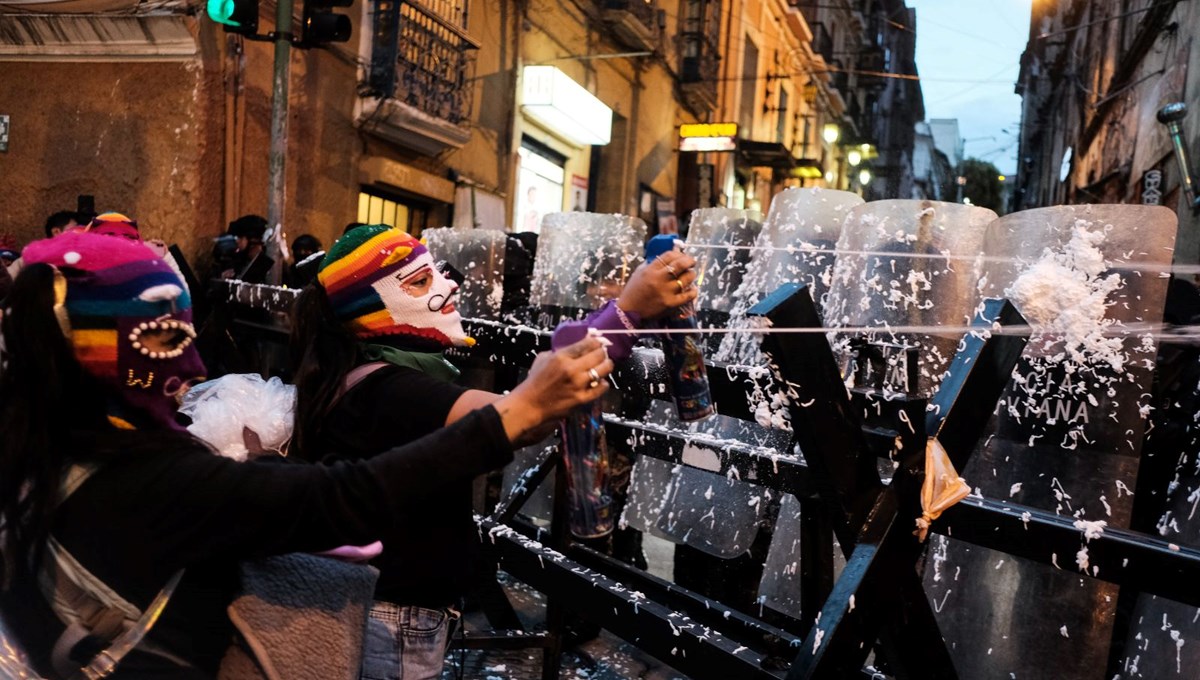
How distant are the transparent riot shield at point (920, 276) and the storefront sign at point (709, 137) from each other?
15.7m

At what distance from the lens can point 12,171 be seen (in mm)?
8938

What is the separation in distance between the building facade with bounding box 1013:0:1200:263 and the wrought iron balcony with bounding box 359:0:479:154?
Result: 22.9ft

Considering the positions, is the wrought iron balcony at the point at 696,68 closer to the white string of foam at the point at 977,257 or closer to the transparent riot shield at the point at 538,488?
the transparent riot shield at the point at 538,488

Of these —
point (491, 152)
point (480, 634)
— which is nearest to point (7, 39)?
point (491, 152)

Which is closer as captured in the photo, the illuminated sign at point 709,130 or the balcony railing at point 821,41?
the illuminated sign at point 709,130

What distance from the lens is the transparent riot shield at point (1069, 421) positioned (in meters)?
2.44

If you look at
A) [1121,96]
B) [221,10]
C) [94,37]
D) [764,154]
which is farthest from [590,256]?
[764,154]

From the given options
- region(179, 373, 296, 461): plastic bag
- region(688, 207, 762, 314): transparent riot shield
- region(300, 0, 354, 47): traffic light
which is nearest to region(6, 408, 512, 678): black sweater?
region(179, 373, 296, 461): plastic bag

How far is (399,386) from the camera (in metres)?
1.86

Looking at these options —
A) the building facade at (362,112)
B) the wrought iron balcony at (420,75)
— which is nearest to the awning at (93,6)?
the building facade at (362,112)

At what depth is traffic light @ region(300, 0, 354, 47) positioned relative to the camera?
22.9ft

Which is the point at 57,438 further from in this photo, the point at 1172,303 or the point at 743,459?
the point at 1172,303

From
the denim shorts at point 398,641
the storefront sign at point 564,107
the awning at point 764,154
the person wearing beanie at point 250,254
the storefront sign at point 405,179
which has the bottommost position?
the denim shorts at point 398,641

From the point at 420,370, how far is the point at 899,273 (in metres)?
1.87
